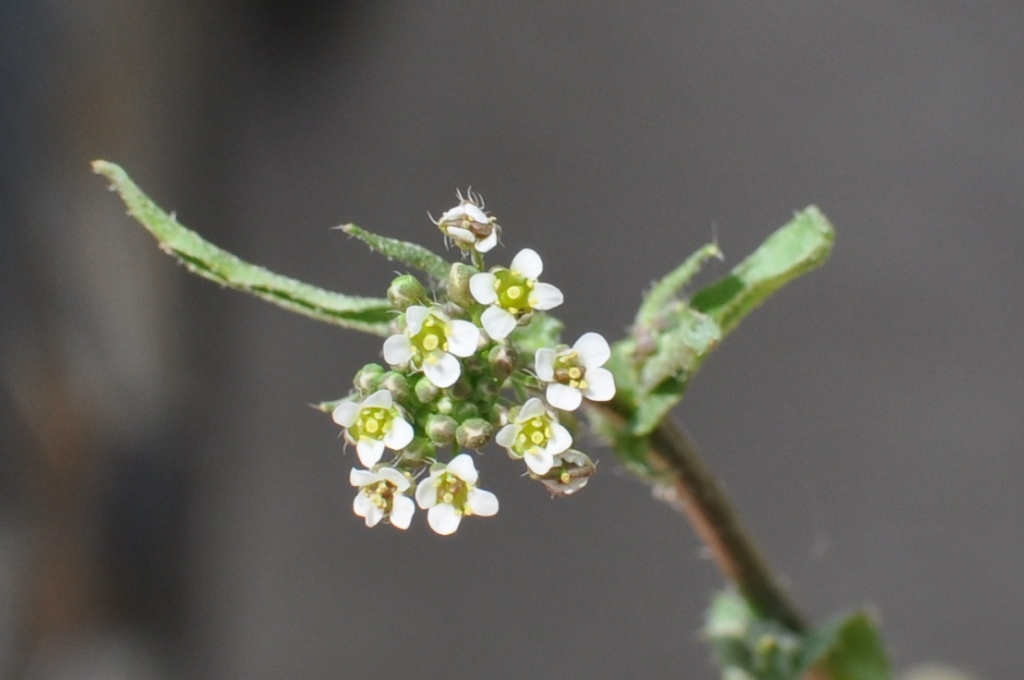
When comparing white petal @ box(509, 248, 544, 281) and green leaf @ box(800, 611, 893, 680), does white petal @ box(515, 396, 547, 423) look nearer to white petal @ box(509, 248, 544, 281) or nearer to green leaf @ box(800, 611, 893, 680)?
white petal @ box(509, 248, 544, 281)

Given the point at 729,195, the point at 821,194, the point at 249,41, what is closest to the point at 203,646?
the point at 249,41

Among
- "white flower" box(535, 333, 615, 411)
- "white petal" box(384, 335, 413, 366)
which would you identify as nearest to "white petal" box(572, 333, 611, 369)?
"white flower" box(535, 333, 615, 411)

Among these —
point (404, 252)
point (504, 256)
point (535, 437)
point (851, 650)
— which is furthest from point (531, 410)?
point (504, 256)

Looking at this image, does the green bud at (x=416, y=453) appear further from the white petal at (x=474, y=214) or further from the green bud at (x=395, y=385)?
the white petal at (x=474, y=214)

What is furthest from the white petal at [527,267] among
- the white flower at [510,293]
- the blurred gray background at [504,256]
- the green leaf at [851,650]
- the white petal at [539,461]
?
the blurred gray background at [504,256]

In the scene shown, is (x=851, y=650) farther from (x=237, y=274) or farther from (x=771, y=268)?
(x=237, y=274)
